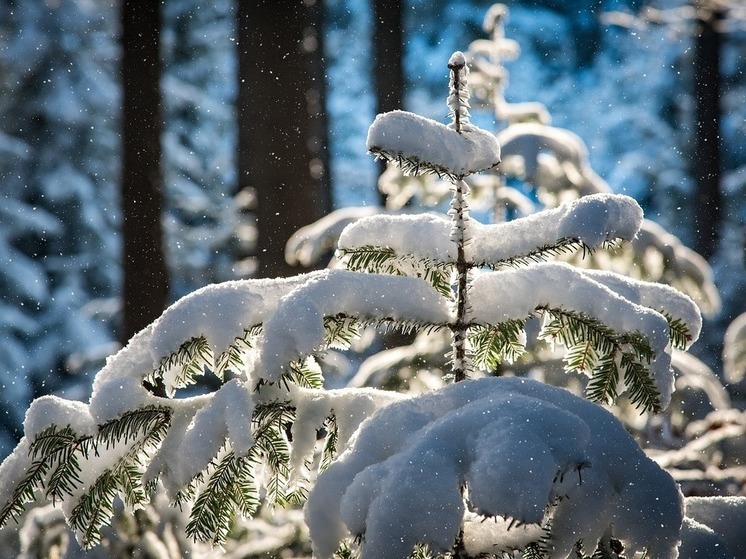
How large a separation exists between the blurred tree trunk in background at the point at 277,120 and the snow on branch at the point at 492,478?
4.21 meters

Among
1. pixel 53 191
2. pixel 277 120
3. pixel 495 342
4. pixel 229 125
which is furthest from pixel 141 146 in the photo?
pixel 229 125

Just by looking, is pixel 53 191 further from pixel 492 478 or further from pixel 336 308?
pixel 492 478

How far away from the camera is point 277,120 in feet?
17.9

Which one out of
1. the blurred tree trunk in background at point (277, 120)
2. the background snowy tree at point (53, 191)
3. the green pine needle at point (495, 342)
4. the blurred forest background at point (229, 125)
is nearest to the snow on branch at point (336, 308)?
the green pine needle at point (495, 342)

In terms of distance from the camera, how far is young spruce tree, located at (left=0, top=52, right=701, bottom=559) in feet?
3.46

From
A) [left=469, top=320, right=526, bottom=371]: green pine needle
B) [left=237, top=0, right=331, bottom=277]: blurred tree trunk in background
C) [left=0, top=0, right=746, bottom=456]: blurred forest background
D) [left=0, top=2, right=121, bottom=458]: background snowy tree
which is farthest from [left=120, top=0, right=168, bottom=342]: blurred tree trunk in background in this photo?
[left=0, top=2, right=121, bottom=458]: background snowy tree

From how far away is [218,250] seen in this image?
11.0 metres

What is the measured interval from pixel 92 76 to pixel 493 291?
11.1 meters

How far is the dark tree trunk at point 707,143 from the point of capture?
10.6 m

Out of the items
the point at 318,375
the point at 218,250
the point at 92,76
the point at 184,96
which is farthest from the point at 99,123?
the point at 318,375

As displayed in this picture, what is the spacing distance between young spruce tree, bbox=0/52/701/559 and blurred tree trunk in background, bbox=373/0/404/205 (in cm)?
709

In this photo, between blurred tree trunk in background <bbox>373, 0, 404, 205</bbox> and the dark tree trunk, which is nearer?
blurred tree trunk in background <bbox>373, 0, 404, 205</bbox>

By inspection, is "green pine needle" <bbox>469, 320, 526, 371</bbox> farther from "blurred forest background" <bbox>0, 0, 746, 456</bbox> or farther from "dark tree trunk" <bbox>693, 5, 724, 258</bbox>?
"dark tree trunk" <bbox>693, 5, 724, 258</bbox>

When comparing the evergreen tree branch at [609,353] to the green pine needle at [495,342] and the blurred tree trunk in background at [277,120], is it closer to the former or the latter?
the green pine needle at [495,342]
